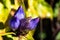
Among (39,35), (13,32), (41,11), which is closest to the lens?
(13,32)

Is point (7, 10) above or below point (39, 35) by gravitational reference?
above

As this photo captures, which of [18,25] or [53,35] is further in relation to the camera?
[53,35]

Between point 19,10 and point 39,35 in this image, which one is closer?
point 19,10

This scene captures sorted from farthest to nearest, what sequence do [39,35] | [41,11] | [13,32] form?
1. [39,35]
2. [41,11]
3. [13,32]

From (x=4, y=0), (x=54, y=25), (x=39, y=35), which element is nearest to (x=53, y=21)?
(x=54, y=25)

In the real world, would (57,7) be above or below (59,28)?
above

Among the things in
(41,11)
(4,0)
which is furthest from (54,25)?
(4,0)

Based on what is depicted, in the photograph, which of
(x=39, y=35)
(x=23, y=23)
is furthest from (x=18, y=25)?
(x=39, y=35)

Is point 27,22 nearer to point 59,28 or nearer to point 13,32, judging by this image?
point 13,32

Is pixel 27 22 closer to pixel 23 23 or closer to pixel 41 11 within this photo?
pixel 23 23
